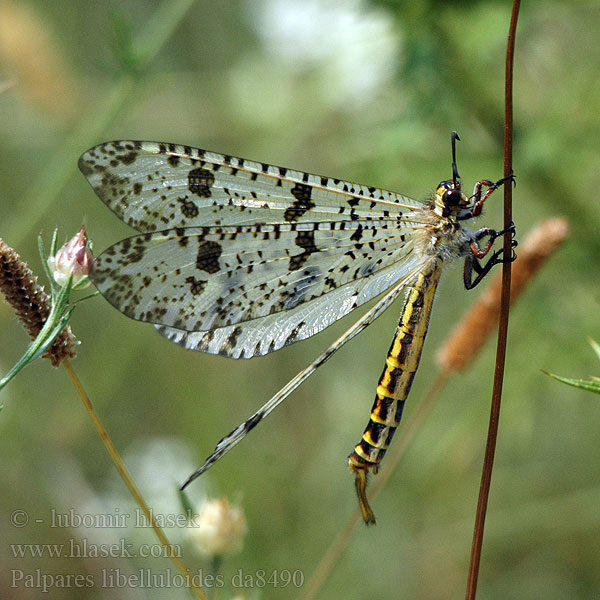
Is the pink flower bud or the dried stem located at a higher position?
the pink flower bud

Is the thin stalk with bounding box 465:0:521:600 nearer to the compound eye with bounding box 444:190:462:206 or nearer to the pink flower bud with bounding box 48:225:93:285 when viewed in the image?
the compound eye with bounding box 444:190:462:206

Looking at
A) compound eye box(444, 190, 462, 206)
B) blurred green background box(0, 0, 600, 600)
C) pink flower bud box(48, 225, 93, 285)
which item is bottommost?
blurred green background box(0, 0, 600, 600)

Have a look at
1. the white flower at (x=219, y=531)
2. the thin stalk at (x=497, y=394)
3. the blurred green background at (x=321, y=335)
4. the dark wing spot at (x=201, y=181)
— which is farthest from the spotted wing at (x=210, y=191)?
the blurred green background at (x=321, y=335)

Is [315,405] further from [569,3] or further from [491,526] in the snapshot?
[569,3]

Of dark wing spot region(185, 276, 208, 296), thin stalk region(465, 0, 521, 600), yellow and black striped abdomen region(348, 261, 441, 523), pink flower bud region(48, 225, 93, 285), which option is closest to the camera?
thin stalk region(465, 0, 521, 600)

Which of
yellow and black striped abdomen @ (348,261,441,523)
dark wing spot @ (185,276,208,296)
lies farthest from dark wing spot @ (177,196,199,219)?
yellow and black striped abdomen @ (348,261,441,523)

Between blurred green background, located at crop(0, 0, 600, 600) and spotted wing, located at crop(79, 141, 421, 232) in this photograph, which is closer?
spotted wing, located at crop(79, 141, 421, 232)

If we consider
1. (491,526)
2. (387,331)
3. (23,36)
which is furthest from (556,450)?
(23,36)
